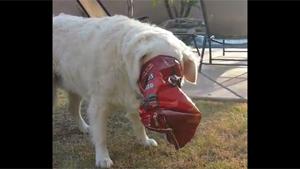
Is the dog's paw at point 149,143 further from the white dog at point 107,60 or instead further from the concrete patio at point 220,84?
the concrete patio at point 220,84

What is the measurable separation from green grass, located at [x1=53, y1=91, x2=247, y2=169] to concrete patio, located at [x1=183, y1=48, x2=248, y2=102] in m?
0.71

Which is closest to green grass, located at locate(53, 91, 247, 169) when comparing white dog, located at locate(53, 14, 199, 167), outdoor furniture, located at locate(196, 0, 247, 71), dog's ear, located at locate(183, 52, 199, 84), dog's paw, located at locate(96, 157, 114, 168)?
dog's paw, located at locate(96, 157, 114, 168)

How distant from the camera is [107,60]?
3508 mm

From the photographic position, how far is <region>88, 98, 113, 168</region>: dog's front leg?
3.60m

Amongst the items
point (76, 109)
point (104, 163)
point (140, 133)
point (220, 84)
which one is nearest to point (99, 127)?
point (104, 163)

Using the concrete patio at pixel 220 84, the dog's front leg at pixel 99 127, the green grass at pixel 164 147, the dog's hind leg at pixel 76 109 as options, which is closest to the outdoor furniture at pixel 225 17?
the concrete patio at pixel 220 84

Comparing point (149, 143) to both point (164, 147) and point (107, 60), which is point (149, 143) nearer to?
point (164, 147)

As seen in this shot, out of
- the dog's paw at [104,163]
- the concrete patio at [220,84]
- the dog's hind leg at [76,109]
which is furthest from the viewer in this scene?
the concrete patio at [220,84]

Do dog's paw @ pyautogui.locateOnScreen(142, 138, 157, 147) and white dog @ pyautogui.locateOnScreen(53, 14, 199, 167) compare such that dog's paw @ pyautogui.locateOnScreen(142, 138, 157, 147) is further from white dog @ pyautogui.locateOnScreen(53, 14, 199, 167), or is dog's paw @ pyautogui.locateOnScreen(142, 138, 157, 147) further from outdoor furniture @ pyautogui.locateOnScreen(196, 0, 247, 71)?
outdoor furniture @ pyautogui.locateOnScreen(196, 0, 247, 71)

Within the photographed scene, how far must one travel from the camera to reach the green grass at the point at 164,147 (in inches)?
141

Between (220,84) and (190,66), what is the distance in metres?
2.88
